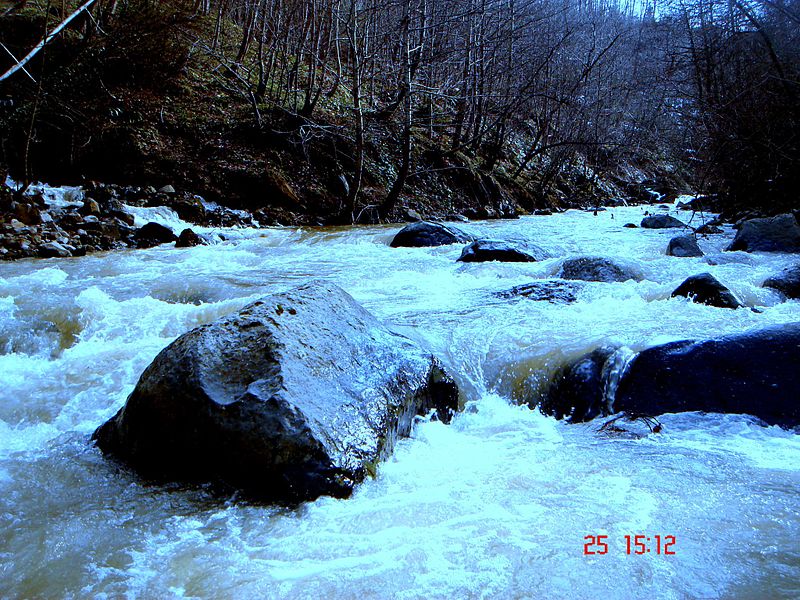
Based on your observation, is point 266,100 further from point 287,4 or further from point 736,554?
point 736,554

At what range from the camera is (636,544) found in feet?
7.16

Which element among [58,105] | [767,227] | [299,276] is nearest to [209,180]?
[58,105]

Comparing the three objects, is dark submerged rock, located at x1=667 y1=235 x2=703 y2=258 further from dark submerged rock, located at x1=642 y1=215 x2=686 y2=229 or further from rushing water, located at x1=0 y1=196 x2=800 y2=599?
dark submerged rock, located at x1=642 y1=215 x2=686 y2=229

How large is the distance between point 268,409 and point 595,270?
5.08m

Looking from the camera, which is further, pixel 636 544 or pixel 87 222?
pixel 87 222

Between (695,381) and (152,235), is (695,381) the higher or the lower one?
the lower one

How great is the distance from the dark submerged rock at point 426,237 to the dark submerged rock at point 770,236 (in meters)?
4.19

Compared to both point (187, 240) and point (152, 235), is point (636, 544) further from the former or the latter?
point (152, 235)

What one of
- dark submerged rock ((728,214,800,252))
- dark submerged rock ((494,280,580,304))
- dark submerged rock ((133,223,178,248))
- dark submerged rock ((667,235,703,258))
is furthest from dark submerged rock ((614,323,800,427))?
dark submerged rock ((133,223,178,248))

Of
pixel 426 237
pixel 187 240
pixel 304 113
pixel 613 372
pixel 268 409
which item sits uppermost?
pixel 304 113

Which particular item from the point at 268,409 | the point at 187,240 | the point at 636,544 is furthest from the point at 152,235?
the point at 636,544

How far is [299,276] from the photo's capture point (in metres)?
7.01

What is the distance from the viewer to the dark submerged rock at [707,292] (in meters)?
5.27
